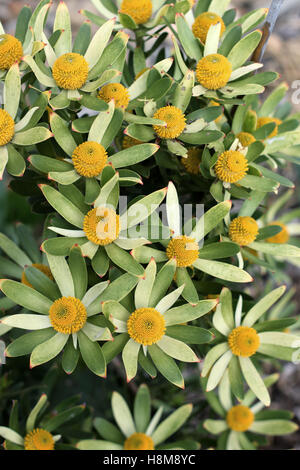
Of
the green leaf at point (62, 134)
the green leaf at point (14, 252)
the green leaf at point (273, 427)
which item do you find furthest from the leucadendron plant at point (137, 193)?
the green leaf at point (273, 427)

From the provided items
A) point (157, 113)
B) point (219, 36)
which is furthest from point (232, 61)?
point (157, 113)

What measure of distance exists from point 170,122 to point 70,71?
0.19 metres

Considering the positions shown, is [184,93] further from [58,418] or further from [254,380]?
[58,418]

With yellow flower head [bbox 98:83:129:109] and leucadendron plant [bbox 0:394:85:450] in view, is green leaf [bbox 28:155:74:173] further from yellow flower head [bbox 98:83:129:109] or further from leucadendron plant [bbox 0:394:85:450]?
leucadendron plant [bbox 0:394:85:450]

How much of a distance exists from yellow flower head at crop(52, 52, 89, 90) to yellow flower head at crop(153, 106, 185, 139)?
148mm

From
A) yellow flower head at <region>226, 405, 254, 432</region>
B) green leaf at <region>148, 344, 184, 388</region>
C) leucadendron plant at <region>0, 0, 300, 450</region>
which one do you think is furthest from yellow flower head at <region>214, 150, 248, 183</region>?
yellow flower head at <region>226, 405, 254, 432</region>

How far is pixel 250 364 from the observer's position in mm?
916

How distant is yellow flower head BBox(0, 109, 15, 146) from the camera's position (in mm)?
793

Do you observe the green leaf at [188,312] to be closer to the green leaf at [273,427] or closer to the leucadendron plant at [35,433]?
the leucadendron plant at [35,433]

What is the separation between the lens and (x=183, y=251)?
0.81 metres

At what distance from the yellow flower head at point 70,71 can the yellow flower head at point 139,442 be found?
2.39 ft

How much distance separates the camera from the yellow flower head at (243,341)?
89 centimetres

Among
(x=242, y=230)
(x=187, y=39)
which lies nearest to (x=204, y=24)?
(x=187, y=39)
